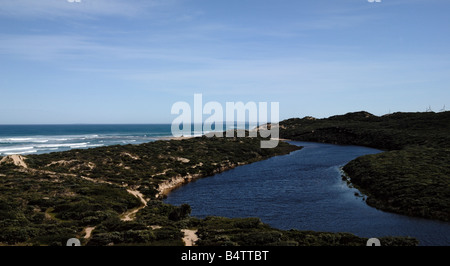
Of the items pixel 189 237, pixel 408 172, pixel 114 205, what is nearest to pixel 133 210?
pixel 114 205

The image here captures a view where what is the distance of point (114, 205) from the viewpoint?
36.6m

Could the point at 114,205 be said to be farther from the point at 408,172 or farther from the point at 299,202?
the point at 408,172

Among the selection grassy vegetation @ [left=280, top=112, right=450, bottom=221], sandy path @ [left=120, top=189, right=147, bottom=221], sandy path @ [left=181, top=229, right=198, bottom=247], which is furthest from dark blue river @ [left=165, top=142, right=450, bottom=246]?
sandy path @ [left=181, top=229, right=198, bottom=247]

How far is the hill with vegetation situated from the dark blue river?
3.94m

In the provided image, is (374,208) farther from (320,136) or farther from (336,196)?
(320,136)

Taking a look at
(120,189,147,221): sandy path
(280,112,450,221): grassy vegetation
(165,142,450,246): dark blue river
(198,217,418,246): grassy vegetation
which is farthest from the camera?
(280,112,450,221): grassy vegetation

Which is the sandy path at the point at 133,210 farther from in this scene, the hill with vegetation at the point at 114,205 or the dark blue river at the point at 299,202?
the dark blue river at the point at 299,202

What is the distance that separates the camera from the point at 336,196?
139 ft

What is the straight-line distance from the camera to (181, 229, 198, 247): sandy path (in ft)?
79.6

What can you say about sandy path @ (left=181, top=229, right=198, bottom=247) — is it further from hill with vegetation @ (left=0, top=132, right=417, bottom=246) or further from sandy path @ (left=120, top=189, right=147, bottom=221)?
sandy path @ (left=120, top=189, right=147, bottom=221)

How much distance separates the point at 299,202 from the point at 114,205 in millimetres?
22421

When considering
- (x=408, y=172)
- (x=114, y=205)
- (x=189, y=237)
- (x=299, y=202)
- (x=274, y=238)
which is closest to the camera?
(x=274, y=238)

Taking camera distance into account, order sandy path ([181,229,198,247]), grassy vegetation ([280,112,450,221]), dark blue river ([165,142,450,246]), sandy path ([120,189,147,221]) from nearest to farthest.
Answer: sandy path ([181,229,198,247]), dark blue river ([165,142,450,246]), sandy path ([120,189,147,221]), grassy vegetation ([280,112,450,221])
